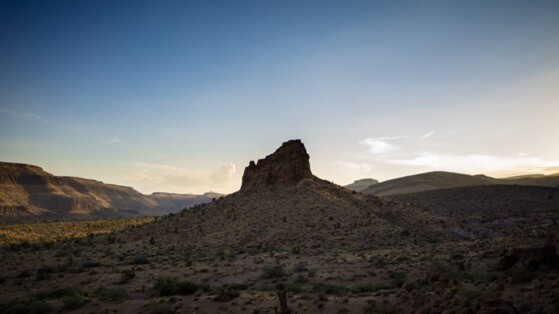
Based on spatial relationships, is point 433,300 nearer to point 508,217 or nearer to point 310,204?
point 310,204

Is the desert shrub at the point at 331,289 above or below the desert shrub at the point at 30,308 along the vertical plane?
below

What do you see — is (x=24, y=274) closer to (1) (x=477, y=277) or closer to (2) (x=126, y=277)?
(2) (x=126, y=277)

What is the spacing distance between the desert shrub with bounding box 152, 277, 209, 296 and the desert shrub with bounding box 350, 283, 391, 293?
778 centimetres

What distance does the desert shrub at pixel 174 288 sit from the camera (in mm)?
17500

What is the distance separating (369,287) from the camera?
650 inches

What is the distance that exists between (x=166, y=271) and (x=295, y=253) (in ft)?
35.1

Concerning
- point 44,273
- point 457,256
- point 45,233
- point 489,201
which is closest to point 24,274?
point 44,273

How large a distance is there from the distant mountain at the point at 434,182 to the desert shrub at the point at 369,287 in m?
102

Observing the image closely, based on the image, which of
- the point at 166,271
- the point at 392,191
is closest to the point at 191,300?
the point at 166,271

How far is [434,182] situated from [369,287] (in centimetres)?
11535

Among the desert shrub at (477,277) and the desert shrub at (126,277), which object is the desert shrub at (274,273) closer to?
the desert shrub at (126,277)

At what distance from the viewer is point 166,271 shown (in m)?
23.9

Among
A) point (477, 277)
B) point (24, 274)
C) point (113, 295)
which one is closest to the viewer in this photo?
point (477, 277)

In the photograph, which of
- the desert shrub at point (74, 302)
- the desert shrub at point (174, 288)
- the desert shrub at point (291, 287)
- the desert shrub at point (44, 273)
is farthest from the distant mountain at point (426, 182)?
the desert shrub at point (74, 302)
